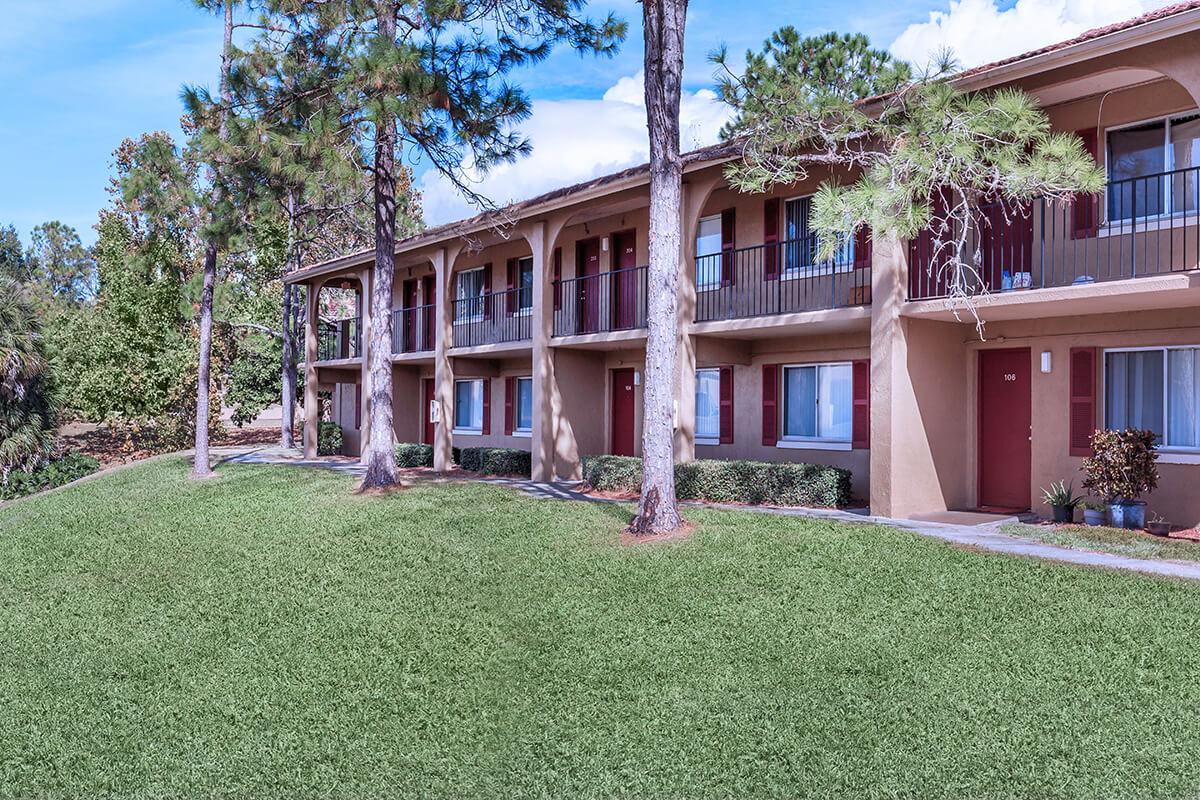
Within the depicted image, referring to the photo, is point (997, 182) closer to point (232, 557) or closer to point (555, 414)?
point (232, 557)

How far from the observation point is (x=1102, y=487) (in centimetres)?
1094

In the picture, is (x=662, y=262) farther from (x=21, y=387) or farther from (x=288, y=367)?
(x=288, y=367)

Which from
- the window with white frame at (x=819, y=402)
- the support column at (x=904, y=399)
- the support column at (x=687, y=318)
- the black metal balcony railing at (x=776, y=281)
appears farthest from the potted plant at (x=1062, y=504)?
Result: the support column at (x=687, y=318)

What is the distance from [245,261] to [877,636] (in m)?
29.4

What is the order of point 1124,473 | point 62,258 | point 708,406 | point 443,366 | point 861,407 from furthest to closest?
point 62,258 < point 443,366 < point 708,406 < point 861,407 < point 1124,473

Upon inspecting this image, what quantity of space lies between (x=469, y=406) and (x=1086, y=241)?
15.8m

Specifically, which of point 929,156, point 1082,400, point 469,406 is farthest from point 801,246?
point 469,406

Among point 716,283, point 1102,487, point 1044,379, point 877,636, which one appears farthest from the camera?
point 716,283

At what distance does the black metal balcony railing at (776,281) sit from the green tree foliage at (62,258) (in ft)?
181

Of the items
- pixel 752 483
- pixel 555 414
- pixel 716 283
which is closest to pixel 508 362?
pixel 555 414

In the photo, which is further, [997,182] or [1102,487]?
[1102,487]

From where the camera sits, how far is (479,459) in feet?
67.7

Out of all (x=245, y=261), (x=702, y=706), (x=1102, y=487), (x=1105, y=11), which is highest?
(x=1105, y=11)

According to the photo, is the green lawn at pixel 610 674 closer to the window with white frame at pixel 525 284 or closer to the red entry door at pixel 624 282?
the red entry door at pixel 624 282
